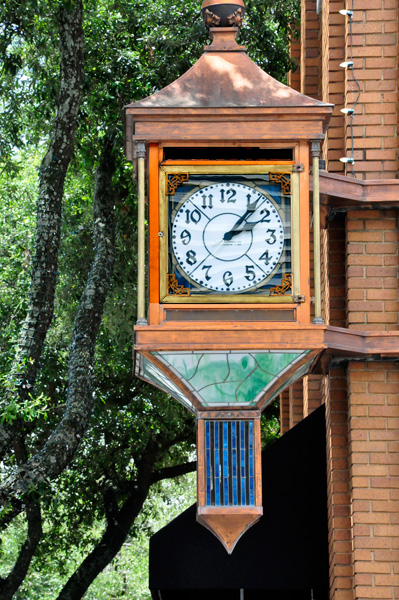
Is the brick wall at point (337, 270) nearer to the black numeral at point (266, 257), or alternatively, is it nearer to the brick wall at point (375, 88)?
the brick wall at point (375, 88)

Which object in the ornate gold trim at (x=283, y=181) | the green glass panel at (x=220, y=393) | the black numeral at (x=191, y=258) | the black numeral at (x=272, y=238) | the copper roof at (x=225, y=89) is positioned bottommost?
the green glass panel at (x=220, y=393)

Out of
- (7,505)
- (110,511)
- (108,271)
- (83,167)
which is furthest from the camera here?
(110,511)

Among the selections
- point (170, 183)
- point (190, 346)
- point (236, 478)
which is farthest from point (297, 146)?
point (236, 478)

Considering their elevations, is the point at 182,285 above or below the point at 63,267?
below

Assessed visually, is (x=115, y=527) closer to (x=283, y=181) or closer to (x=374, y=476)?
(x=374, y=476)

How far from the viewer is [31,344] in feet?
36.3

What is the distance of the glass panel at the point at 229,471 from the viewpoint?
738cm

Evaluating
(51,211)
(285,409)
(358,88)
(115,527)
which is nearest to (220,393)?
(358,88)

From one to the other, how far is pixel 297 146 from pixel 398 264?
1148 mm

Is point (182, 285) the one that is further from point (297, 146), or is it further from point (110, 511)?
point (110, 511)

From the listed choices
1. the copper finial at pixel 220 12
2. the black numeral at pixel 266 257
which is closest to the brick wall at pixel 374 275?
the black numeral at pixel 266 257

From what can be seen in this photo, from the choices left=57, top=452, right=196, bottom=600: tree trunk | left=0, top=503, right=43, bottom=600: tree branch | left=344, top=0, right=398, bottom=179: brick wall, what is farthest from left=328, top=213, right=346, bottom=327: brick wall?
left=57, top=452, right=196, bottom=600: tree trunk

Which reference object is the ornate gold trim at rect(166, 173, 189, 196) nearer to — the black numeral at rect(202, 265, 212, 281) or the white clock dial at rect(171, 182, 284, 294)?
the white clock dial at rect(171, 182, 284, 294)

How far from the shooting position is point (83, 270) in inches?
656
